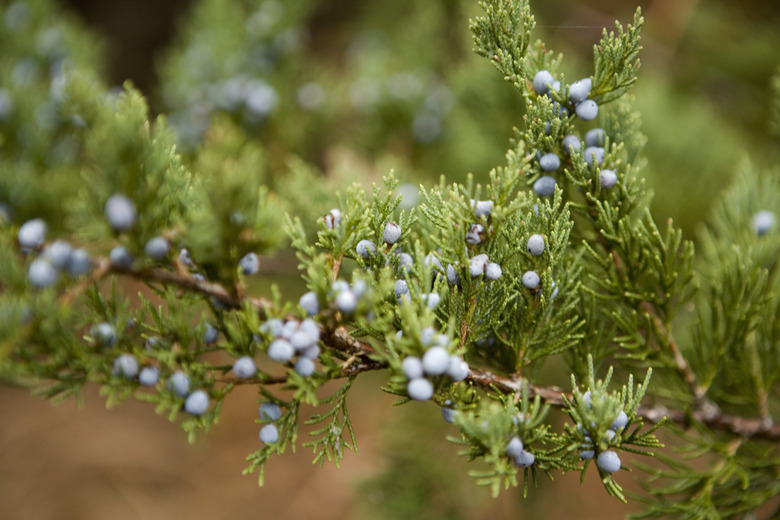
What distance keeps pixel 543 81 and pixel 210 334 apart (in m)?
0.39

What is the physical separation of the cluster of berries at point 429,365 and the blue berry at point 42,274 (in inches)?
11.0

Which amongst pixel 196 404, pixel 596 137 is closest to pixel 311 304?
pixel 196 404

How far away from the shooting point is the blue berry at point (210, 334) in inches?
20.6

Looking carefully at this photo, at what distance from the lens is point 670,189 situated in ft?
3.81

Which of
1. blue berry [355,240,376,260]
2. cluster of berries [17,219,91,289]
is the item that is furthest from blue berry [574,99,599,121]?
cluster of berries [17,219,91,289]

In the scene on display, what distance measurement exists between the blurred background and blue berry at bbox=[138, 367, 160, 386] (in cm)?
37

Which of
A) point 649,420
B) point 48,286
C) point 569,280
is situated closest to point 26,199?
point 48,286

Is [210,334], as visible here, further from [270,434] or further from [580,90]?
[580,90]

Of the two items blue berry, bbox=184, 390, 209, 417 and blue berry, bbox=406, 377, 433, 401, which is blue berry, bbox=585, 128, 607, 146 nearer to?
blue berry, bbox=406, 377, 433, 401

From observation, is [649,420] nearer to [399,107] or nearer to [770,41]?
[399,107]

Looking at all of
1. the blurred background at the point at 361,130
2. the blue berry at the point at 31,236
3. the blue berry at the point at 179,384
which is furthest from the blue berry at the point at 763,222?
the blue berry at the point at 31,236

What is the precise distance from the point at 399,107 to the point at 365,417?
1.38 meters

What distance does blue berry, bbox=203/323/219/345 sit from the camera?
52 centimetres

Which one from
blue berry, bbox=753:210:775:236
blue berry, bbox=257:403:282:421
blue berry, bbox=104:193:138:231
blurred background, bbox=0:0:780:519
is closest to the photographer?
blue berry, bbox=104:193:138:231
